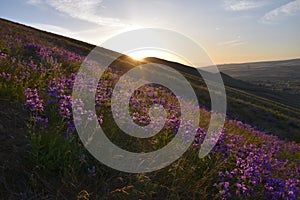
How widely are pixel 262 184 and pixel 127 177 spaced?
7.08 ft

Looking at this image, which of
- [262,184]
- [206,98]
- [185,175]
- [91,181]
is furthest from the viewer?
[206,98]

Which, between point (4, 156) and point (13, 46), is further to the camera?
point (13, 46)

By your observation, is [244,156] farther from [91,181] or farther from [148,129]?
[91,181]

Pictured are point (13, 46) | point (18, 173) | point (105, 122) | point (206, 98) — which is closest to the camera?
point (18, 173)

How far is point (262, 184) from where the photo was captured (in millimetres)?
4168

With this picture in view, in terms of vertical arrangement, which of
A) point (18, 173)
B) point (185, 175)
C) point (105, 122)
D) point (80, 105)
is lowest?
point (185, 175)

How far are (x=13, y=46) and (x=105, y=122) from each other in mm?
6764

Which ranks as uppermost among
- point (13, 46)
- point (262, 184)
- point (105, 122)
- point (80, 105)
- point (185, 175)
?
point (13, 46)

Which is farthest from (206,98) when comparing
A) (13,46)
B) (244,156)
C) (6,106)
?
(6,106)

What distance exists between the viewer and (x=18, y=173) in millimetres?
3111

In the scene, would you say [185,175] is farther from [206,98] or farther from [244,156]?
[206,98]

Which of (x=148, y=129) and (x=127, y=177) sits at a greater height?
(x=148, y=129)

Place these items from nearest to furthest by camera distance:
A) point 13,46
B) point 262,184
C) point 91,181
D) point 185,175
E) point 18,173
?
point 18,173
point 91,181
point 185,175
point 262,184
point 13,46

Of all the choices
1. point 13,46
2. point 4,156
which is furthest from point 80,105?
point 13,46
